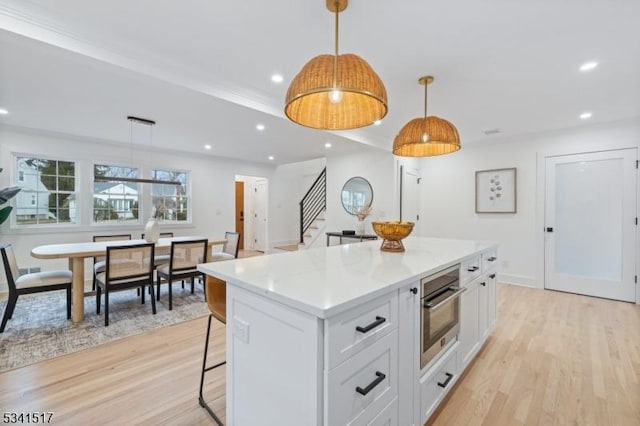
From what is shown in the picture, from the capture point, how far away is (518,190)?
465cm

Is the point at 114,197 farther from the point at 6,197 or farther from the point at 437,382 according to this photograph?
the point at 437,382

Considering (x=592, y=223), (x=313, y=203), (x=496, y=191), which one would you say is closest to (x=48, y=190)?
(x=313, y=203)

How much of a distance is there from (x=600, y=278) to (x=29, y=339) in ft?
22.3

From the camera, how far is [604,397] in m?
1.90

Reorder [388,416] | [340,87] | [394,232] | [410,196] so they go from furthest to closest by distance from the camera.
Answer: [410,196]
[394,232]
[340,87]
[388,416]

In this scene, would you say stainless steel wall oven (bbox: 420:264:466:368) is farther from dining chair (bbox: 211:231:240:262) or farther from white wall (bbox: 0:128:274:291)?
white wall (bbox: 0:128:274:291)

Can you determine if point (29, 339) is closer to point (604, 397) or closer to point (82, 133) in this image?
point (82, 133)

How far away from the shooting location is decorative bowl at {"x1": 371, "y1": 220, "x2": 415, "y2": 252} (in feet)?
7.25

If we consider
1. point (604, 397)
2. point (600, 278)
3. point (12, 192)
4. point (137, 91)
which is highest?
point (137, 91)

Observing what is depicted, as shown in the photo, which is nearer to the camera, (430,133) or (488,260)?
(430,133)

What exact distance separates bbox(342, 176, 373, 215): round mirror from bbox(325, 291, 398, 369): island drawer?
170 inches

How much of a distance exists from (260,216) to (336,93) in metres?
6.83

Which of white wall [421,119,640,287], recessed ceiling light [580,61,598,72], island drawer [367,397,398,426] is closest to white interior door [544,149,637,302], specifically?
white wall [421,119,640,287]

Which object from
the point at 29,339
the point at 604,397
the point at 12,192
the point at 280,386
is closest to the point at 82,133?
the point at 12,192
